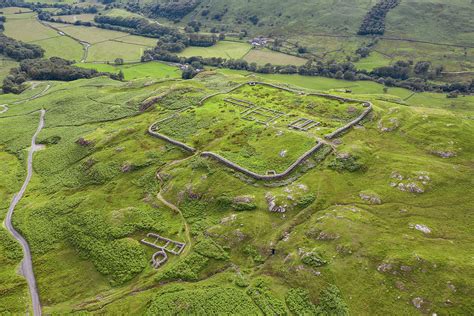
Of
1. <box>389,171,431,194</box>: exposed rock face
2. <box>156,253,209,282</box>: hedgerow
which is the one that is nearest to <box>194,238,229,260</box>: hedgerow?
<box>156,253,209,282</box>: hedgerow

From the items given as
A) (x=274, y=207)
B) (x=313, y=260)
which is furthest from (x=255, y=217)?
(x=313, y=260)

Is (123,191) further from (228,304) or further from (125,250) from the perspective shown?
(228,304)

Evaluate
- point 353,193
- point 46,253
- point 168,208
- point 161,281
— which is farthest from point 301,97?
point 46,253

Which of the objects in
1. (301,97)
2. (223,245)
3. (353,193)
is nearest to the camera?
(223,245)

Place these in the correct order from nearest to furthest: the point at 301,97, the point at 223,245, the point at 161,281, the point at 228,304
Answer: the point at 228,304
the point at 161,281
the point at 223,245
the point at 301,97

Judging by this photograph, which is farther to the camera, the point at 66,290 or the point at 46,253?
the point at 46,253

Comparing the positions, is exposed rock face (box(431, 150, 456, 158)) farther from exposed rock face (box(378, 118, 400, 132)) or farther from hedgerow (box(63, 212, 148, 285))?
hedgerow (box(63, 212, 148, 285))
